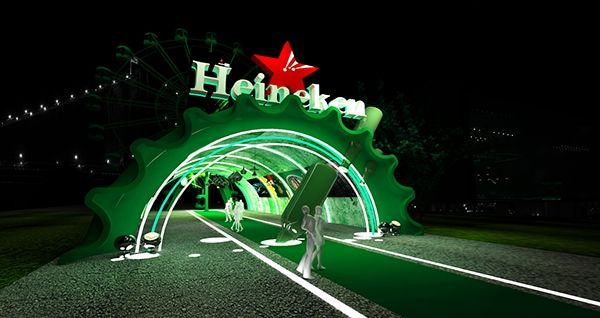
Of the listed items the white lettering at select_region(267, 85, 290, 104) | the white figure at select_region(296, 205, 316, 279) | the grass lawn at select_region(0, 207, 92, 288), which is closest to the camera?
the white figure at select_region(296, 205, 316, 279)

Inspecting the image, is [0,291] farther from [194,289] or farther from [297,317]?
[297,317]

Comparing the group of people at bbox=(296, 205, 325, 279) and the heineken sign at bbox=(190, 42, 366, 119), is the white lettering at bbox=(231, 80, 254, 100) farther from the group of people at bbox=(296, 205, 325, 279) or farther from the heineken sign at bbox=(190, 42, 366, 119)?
the group of people at bbox=(296, 205, 325, 279)

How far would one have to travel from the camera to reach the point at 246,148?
1684 centimetres

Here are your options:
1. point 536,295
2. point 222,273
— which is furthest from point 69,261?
point 536,295

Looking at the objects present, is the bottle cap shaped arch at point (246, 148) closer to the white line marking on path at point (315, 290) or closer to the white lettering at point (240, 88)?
the white lettering at point (240, 88)

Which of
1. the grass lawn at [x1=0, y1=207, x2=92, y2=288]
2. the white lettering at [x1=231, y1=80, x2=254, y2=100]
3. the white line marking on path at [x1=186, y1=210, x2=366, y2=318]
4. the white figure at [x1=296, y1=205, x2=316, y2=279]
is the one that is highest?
the white lettering at [x1=231, y1=80, x2=254, y2=100]

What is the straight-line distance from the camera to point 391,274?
881cm

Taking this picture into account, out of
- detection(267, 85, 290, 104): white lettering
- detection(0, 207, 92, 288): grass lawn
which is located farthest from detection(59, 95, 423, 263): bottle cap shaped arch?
detection(0, 207, 92, 288): grass lawn

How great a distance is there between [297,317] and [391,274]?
3883 mm

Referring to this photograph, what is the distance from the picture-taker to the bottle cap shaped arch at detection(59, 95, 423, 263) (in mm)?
11961

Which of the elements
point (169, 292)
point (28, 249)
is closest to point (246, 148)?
point (28, 249)

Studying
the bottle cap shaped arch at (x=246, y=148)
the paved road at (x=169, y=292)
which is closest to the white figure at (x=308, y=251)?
the paved road at (x=169, y=292)

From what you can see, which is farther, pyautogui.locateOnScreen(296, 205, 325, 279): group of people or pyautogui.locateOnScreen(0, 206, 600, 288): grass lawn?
pyautogui.locateOnScreen(0, 206, 600, 288): grass lawn

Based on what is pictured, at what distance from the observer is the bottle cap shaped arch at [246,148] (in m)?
12.0
